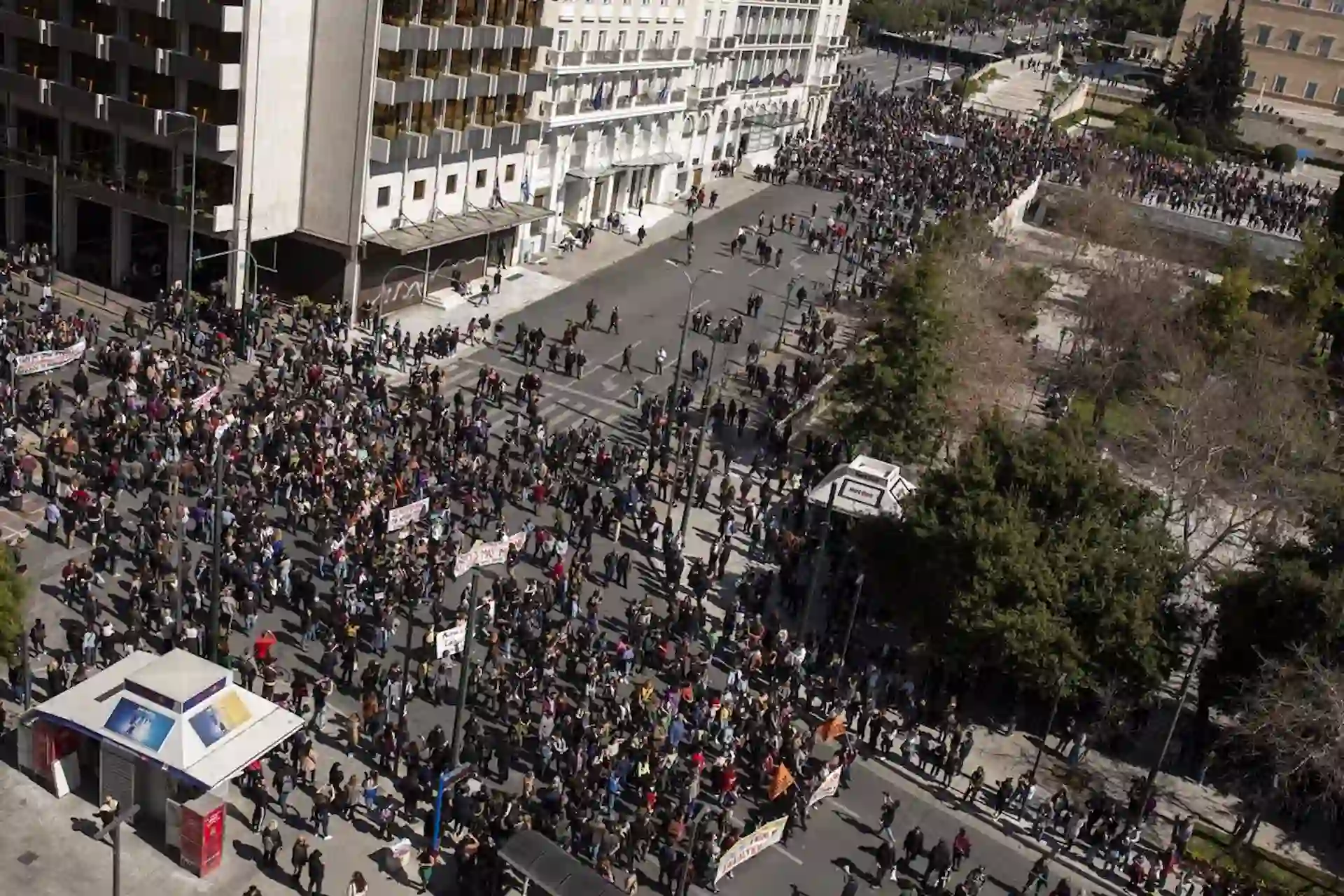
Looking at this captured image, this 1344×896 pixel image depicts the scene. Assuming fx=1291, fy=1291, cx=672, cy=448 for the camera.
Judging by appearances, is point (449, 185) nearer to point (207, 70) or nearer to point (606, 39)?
point (207, 70)

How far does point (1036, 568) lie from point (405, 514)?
1545 cm

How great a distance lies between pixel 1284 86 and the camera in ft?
387

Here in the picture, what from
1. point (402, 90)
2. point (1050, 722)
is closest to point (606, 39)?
point (402, 90)

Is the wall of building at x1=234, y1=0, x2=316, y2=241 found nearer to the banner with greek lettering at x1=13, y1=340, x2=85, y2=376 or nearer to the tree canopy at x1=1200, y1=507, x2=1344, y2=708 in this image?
the banner with greek lettering at x1=13, y1=340, x2=85, y2=376

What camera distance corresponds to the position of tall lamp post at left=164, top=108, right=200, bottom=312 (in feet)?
142

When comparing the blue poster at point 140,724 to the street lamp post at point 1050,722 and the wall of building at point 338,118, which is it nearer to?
the street lamp post at point 1050,722

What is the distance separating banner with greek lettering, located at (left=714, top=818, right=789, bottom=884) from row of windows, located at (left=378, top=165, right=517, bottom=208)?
31.8 metres

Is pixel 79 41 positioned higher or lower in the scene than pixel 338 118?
higher

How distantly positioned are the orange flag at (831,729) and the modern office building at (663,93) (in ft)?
116

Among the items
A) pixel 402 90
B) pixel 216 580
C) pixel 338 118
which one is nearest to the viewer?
pixel 216 580

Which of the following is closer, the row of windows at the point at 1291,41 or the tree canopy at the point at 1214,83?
the tree canopy at the point at 1214,83

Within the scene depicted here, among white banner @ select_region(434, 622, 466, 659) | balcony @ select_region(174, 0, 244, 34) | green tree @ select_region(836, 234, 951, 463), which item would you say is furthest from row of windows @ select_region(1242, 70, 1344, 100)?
white banner @ select_region(434, 622, 466, 659)

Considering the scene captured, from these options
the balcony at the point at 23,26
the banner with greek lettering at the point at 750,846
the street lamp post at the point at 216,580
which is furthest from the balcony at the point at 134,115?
the banner with greek lettering at the point at 750,846

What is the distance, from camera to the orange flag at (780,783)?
26.6 metres
